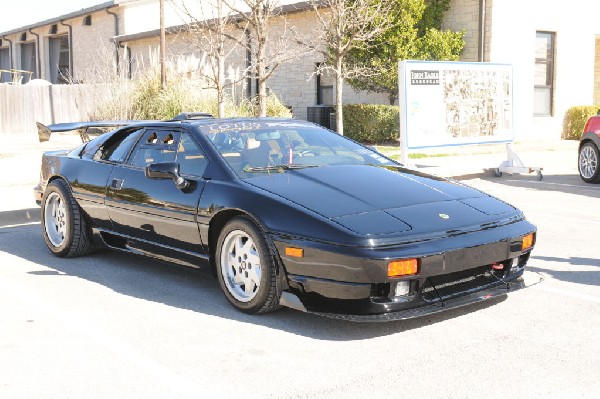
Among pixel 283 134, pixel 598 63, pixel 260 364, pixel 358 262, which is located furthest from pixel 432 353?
pixel 598 63

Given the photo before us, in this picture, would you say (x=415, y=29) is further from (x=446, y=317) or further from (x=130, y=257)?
(x=446, y=317)

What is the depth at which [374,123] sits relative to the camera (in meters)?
20.9

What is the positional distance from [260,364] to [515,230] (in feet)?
6.69

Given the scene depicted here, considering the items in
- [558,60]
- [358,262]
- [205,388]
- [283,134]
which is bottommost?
[205,388]

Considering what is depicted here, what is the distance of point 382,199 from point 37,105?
26.9 meters

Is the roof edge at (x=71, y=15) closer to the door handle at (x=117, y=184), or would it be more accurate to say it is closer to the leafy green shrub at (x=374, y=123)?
the leafy green shrub at (x=374, y=123)

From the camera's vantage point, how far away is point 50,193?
750cm

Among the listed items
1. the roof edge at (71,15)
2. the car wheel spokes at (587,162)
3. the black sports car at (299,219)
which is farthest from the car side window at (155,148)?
the roof edge at (71,15)

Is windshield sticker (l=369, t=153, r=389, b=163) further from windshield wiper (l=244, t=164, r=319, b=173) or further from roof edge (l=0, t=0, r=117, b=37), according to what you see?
roof edge (l=0, t=0, r=117, b=37)

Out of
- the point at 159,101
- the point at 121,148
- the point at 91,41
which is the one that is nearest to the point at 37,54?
the point at 91,41

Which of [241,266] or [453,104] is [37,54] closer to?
[453,104]

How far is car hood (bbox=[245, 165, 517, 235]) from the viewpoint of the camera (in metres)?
4.88

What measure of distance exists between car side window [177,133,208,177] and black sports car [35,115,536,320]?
0.01 m

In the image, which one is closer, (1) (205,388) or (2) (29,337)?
(1) (205,388)
